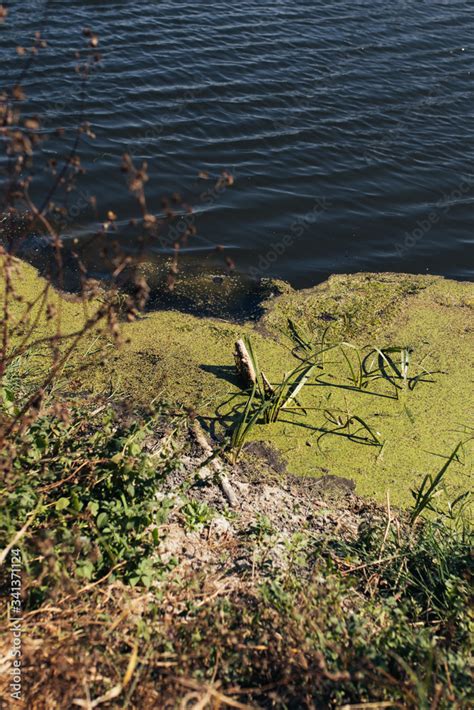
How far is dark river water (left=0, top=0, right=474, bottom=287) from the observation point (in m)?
5.59

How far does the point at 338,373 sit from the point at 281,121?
3.52m

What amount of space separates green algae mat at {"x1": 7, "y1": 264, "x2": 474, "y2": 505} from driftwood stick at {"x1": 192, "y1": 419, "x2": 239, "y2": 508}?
4.4 inches

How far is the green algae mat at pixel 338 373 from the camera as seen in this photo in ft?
11.5

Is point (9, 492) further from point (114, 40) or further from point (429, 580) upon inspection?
point (114, 40)

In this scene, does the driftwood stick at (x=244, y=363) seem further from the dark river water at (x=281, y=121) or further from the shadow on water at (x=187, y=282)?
the dark river water at (x=281, y=121)

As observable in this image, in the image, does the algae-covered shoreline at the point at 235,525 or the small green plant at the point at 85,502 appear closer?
the algae-covered shoreline at the point at 235,525

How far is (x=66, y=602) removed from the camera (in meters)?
2.20

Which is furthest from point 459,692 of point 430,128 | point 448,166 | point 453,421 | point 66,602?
point 430,128

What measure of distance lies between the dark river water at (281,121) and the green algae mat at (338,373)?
0.67 metres

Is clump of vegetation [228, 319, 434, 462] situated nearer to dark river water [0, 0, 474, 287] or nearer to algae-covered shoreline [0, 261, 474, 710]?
algae-covered shoreline [0, 261, 474, 710]

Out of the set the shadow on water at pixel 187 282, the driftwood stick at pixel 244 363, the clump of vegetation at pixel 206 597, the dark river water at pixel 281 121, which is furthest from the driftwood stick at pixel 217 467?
the dark river water at pixel 281 121

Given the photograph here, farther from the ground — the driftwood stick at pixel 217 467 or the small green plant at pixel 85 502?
the small green plant at pixel 85 502

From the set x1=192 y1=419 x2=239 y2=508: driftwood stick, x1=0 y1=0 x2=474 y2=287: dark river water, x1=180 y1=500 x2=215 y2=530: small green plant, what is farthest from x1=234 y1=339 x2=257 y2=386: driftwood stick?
x1=0 y1=0 x2=474 y2=287: dark river water

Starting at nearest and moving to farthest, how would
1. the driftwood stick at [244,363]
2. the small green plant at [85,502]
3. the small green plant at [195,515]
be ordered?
the small green plant at [85,502] → the small green plant at [195,515] → the driftwood stick at [244,363]
